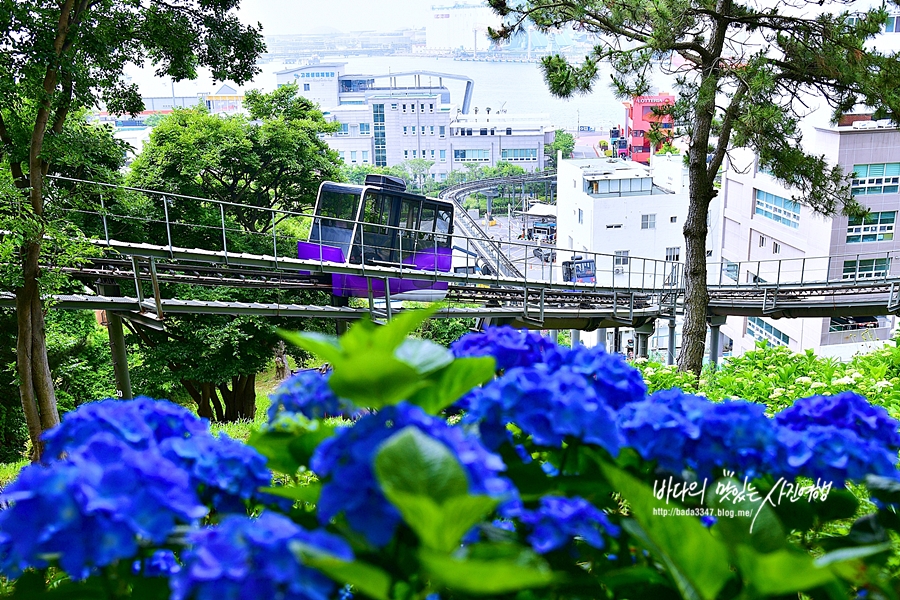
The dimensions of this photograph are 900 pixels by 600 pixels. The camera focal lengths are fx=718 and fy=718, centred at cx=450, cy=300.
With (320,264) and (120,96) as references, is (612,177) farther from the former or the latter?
(120,96)

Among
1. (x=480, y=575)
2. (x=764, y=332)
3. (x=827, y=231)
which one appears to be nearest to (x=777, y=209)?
(x=827, y=231)

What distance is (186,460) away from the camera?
95 centimetres

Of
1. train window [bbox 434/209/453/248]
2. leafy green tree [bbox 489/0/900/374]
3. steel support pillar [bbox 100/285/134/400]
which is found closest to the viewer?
leafy green tree [bbox 489/0/900/374]

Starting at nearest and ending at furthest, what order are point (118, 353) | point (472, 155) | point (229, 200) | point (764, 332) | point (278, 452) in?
point (278, 452) < point (118, 353) < point (229, 200) < point (764, 332) < point (472, 155)

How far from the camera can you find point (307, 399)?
1087mm

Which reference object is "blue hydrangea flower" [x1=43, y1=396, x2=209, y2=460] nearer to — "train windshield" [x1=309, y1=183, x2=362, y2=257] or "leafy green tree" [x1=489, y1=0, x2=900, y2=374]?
"leafy green tree" [x1=489, y1=0, x2=900, y2=374]

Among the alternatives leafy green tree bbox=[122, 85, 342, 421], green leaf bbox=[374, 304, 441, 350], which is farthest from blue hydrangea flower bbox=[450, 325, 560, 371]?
leafy green tree bbox=[122, 85, 342, 421]

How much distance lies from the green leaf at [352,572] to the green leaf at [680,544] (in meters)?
0.37

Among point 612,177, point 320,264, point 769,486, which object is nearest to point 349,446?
point 769,486

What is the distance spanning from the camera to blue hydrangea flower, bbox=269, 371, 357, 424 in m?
1.06

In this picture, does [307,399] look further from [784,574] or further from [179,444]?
[784,574]

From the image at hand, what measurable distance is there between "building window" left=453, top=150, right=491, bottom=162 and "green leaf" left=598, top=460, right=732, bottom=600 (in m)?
50.6

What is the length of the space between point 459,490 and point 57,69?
5.56 meters

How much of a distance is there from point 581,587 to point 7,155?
6118mm
